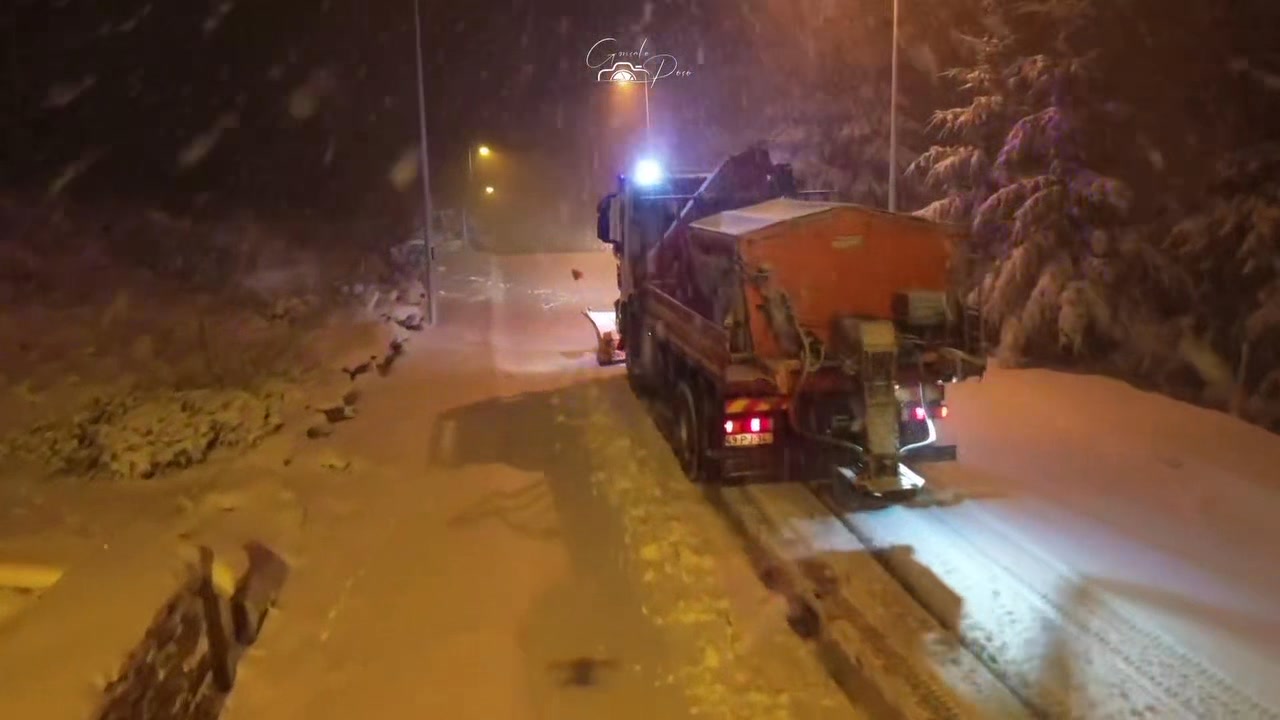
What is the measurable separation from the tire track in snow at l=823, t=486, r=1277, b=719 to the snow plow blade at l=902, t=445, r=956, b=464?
147 cm

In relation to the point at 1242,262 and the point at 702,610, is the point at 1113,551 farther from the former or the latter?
the point at 1242,262

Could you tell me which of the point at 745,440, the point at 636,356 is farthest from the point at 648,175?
the point at 745,440

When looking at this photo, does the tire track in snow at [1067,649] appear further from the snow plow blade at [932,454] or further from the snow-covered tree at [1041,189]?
the snow-covered tree at [1041,189]

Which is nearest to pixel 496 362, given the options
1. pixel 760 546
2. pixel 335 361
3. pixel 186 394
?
pixel 335 361

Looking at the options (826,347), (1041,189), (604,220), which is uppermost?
(1041,189)

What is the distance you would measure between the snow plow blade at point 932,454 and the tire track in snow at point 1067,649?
1.47 m

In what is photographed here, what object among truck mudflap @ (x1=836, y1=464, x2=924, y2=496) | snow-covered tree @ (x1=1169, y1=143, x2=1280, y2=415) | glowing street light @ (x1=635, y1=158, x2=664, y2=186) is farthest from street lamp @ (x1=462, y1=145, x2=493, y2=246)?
truck mudflap @ (x1=836, y1=464, x2=924, y2=496)

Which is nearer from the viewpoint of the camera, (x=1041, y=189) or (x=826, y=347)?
(x=826, y=347)

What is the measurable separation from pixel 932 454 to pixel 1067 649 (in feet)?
10.9

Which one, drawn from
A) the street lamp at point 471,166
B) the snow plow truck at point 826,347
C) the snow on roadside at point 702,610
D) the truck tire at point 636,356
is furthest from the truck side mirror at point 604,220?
the street lamp at point 471,166

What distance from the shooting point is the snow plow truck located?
922 cm

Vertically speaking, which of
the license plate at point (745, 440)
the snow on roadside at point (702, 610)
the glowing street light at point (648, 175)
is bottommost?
the snow on roadside at point (702, 610)

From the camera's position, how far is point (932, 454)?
9719 millimetres

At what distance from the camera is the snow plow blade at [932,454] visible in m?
9.71
